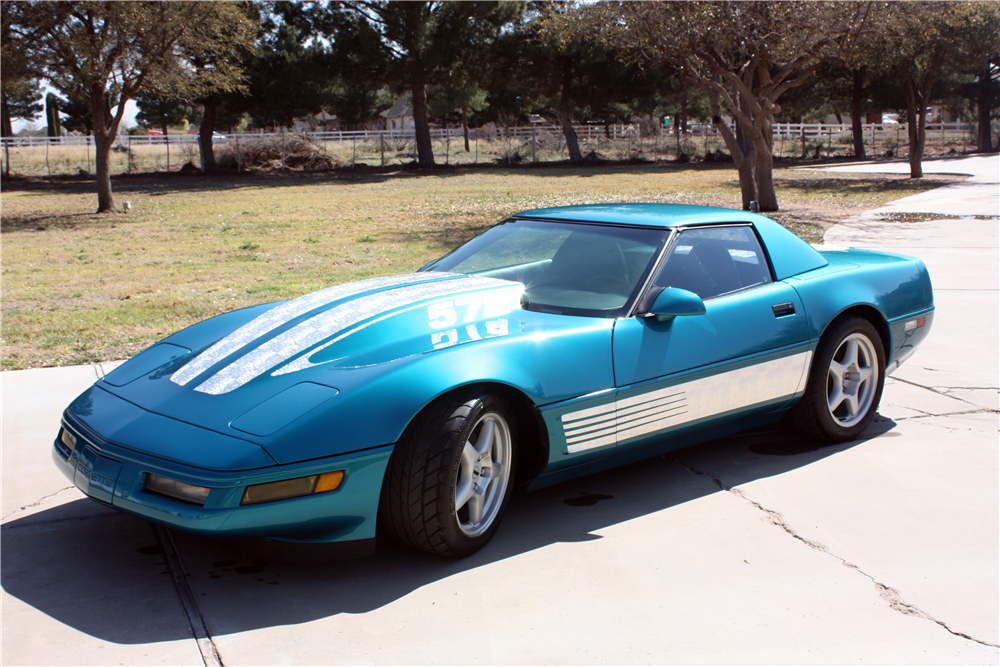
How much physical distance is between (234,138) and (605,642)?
108 ft

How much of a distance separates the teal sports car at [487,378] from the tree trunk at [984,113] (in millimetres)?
44448

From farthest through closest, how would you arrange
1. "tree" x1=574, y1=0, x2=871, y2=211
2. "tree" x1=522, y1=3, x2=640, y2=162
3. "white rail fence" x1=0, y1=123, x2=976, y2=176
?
"tree" x1=522, y1=3, x2=640, y2=162, "white rail fence" x1=0, y1=123, x2=976, y2=176, "tree" x1=574, y1=0, x2=871, y2=211

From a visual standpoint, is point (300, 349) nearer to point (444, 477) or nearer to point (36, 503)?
point (444, 477)

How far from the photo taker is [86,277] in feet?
33.1

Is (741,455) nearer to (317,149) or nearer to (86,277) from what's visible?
(86,277)

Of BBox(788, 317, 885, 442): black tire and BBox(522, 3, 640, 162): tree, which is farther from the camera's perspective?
BBox(522, 3, 640, 162): tree

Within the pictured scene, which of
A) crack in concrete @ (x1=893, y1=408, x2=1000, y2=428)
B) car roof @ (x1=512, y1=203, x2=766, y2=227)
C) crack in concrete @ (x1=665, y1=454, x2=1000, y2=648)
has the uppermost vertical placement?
car roof @ (x1=512, y1=203, x2=766, y2=227)

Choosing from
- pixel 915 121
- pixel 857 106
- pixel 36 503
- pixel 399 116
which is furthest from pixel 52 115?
pixel 36 503

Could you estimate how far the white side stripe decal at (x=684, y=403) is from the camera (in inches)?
134

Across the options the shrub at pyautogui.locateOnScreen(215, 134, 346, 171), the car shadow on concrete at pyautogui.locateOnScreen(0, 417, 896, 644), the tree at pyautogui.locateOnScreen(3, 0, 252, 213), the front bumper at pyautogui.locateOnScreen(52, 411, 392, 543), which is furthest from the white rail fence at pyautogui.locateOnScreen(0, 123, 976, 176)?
the front bumper at pyautogui.locateOnScreen(52, 411, 392, 543)

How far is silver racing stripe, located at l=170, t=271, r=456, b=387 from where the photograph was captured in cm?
329

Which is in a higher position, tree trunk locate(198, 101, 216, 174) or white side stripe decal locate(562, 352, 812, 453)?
tree trunk locate(198, 101, 216, 174)

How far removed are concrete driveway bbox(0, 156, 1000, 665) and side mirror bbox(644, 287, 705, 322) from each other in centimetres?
85

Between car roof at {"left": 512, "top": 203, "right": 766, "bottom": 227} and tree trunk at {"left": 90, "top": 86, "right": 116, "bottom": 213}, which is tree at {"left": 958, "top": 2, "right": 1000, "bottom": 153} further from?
car roof at {"left": 512, "top": 203, "right": 766, "bottom": 227}
